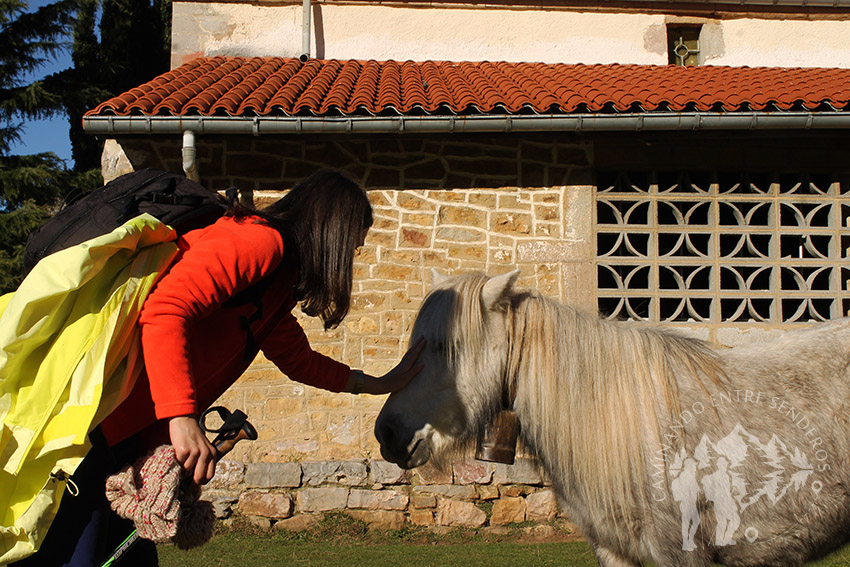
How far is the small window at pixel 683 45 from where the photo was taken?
31.5ft

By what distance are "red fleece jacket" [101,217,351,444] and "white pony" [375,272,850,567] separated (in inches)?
23.3

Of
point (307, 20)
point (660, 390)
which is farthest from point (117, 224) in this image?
point (307, 20)

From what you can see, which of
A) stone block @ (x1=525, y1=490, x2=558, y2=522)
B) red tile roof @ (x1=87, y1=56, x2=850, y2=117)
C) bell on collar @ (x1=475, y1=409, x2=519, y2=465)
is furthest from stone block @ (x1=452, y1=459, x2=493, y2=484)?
bell on collar @ (x1=475, y1=409, x2=519, y2=465)

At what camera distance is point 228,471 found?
5855 mm

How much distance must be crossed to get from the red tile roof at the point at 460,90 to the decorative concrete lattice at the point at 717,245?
0.76 m

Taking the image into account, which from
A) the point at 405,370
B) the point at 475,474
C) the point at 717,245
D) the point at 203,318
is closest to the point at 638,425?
the point at 405,370

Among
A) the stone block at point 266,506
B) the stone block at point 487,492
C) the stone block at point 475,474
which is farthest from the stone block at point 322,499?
the stone block at point 487,492

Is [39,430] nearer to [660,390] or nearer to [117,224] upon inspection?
[117,224]

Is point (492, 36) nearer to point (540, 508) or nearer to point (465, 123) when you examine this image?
point (465, 123)

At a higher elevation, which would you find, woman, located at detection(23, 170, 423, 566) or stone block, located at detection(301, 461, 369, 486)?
woman, located at detection(23, 170, 423, 566)

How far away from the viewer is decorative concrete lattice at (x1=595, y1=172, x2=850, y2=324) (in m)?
6.30

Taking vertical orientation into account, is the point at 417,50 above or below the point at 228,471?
above

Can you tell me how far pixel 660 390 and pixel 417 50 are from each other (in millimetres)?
7851
